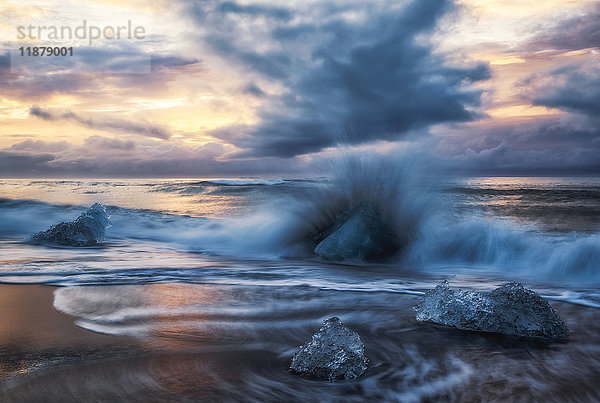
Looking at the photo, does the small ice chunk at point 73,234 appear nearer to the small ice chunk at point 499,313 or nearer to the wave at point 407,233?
the wave at point 407,233

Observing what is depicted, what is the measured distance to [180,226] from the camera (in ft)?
39.9

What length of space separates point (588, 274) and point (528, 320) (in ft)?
11.0

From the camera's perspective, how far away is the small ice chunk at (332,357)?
224 centimetres

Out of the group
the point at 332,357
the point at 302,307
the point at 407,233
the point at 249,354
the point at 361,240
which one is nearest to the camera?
the point at 332,357

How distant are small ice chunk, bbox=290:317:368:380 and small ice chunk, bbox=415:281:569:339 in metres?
1.00

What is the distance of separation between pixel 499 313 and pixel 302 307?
1.49 metres

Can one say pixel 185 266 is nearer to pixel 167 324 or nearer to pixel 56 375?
pixel 167 324

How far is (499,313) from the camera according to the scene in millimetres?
3076

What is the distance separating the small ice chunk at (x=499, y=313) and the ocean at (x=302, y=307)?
110mm

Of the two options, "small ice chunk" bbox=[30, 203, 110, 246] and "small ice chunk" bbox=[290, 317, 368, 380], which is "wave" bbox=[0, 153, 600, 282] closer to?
"small ice chunk" bbox=[30, 203, 110, 246]

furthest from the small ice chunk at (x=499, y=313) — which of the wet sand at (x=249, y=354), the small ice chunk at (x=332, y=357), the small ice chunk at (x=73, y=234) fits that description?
the small ice chunk at (x=73, y=234)

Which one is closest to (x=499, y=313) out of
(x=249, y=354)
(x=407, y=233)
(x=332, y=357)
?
(x=332, y=357)

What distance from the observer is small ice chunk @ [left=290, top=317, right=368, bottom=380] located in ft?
7.36

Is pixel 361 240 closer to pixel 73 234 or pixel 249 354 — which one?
pixel 249 354
